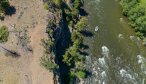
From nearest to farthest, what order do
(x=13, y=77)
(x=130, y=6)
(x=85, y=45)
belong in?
1. (x=13, y=77)
2. (x=85, y=45)
3. (x=130, y=6)

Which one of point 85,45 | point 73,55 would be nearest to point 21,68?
point 73,55

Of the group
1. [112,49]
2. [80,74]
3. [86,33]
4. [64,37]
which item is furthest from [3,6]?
[112,49]

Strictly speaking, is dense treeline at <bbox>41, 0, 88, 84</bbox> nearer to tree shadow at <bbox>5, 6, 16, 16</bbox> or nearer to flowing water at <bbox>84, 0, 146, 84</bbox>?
flowing water at <bbox>84, 0, 146, 84</bbox>

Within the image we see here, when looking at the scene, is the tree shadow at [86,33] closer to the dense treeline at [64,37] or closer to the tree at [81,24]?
the dense treeline at [64,37]

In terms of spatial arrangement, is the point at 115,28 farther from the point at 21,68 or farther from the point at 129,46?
the point at 21,68

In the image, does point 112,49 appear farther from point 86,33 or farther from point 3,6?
point 3,6
